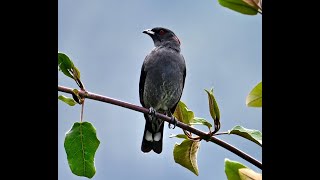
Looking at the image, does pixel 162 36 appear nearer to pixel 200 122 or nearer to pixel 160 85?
pixel 160 85

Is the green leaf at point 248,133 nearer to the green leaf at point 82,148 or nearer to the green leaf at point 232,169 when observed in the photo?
the green leaf at point 232,169

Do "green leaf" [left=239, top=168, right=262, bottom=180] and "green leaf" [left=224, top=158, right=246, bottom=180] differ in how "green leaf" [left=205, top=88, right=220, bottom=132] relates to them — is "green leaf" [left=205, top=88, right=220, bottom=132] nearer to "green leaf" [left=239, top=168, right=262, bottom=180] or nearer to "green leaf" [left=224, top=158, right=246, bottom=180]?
"green leaf" [left=224, top=158, right=246, bottom=180]

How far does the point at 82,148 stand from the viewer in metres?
1.80

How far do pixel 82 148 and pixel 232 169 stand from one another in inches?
23.6

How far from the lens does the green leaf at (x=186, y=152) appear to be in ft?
6.47

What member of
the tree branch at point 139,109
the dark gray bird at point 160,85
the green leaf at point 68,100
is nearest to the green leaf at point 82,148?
the green leaf at point 68,100

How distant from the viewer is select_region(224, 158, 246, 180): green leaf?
1558mm

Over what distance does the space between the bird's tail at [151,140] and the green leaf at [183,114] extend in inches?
115
